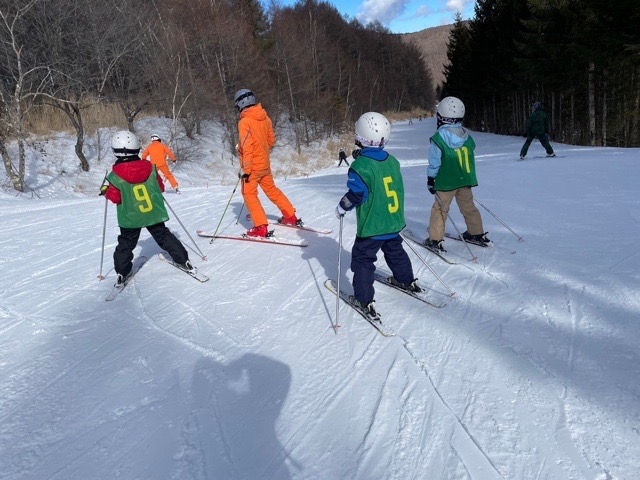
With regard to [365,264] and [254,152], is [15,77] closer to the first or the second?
[254,152]

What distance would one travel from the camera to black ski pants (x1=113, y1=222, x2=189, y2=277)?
4.66m

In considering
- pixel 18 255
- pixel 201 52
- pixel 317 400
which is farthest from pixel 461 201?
pixel 201 52

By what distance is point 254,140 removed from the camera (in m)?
5.78

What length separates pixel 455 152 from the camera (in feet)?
15.7

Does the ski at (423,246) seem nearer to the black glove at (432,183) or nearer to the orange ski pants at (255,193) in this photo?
the black glove at (432,183)

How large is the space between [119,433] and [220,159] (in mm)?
22307

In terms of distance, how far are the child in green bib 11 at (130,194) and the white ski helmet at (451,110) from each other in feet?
11.1

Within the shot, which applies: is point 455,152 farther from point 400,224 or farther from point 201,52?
point 201,52

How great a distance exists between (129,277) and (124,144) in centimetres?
160

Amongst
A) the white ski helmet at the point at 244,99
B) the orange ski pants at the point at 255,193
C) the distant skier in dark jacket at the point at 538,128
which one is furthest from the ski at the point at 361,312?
the distant skier in dark jacket at the point at 538,128

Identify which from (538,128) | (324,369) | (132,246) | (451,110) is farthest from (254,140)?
(538,128)

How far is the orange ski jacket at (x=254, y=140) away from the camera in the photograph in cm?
568

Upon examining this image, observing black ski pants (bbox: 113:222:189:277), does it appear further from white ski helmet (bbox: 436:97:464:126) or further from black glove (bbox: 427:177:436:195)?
white ski helmet (bbox: 436:97:464:126)

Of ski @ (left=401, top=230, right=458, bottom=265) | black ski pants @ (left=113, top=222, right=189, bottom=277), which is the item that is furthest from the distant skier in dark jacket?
black ski pants @ (left=113, top=222, right=189, bottom=277)
